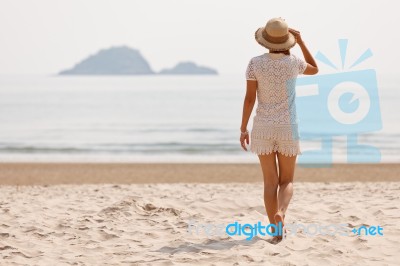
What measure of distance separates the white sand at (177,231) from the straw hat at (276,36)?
167 cm

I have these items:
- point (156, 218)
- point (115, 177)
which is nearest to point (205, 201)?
point (156, 218)

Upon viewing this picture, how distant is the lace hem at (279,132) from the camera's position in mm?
5504

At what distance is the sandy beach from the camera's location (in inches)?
212

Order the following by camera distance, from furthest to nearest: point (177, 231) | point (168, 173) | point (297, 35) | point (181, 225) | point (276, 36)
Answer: point (168, 173) < point (181, 225) < point (177, 231) < point (297, 35) < point (276, 36)

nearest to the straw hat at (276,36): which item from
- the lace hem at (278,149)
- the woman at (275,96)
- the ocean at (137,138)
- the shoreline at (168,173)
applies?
the woman at (275,96)

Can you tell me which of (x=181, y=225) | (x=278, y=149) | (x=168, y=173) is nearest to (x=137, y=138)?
(x=168, y=173)

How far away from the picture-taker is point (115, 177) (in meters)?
13.4

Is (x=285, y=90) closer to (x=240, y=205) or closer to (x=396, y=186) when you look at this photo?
(x=240, y=205)

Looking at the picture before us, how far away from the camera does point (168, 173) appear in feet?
45.9

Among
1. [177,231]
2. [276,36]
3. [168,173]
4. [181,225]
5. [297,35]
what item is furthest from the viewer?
[168,173]

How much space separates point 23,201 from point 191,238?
310cm

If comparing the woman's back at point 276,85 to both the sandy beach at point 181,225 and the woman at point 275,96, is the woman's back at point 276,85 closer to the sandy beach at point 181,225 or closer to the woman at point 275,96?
the woman at point 275,96

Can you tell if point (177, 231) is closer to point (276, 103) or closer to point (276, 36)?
point (276, 103)

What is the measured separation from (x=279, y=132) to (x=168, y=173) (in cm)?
863
